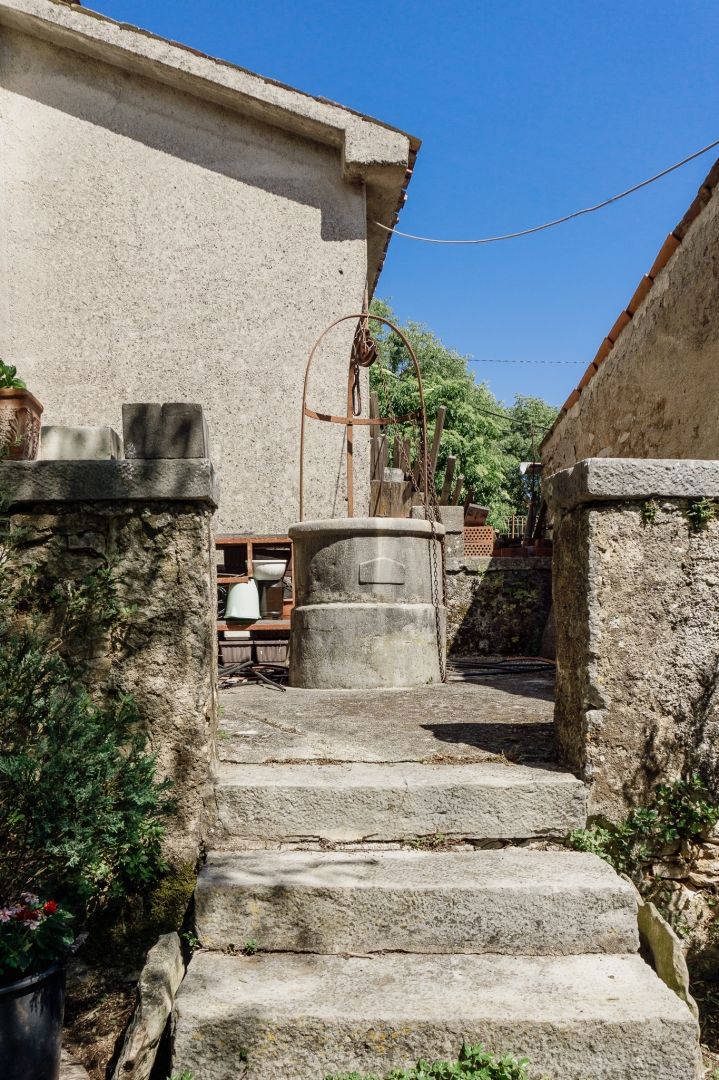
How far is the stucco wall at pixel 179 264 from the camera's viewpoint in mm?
8094

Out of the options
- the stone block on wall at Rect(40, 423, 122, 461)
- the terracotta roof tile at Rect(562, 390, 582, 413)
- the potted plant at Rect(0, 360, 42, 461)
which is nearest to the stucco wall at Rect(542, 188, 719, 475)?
the terracotta roof tile at Rect(562, 390, 582, 413)

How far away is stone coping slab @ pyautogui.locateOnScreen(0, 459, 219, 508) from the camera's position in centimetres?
321

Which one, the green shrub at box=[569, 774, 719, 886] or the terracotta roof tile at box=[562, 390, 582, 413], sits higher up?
the terracotta roof tile at box=[562, 390, 582, 413]

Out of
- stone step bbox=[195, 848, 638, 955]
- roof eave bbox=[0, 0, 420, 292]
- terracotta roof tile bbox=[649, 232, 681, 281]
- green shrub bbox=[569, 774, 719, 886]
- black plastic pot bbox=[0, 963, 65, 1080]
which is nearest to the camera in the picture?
black plastic pot bbox=[0, 963, 65, 1080]

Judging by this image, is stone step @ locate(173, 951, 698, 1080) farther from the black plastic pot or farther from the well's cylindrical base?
the well's cylindrical base

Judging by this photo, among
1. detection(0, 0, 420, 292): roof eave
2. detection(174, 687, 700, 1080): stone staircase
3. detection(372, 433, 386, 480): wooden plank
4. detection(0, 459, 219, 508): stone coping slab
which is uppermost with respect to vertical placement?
detection(0, 0, 420, 292): roof eave

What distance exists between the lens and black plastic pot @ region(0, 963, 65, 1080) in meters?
2.27

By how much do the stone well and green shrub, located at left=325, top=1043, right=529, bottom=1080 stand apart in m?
3.26

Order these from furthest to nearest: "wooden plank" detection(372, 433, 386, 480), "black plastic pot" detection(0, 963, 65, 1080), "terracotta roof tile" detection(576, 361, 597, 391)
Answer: "terracotta roof tile" detection(576, 361, 597, 391) → "wooden plank" detection(372, 433, 386, 480) → "black plastic pot" detection(0, 963, 65, 1080)

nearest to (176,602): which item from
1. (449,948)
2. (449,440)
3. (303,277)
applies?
(449,948)

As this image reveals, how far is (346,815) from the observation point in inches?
125

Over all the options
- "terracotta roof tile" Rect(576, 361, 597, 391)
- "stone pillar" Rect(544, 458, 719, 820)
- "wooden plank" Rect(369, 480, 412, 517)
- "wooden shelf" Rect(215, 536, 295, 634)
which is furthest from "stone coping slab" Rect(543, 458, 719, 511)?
"terracotta roof tile" Rect(576, 361, 597, 391)

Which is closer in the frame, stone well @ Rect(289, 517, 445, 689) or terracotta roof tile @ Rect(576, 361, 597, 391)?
stone well @ Rect(289, 517, 445, 689)

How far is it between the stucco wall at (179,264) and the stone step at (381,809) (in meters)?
4.99
